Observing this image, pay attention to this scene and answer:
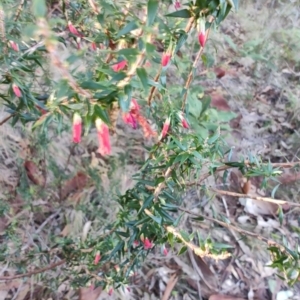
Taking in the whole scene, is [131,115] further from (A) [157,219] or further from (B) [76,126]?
(A) [157,219]

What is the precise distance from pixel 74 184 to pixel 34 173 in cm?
19

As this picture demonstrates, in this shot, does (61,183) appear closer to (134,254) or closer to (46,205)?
(46,205)

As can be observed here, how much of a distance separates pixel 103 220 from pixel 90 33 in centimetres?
94

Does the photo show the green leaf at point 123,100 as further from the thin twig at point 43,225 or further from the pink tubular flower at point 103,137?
the thin twig at point 43,225

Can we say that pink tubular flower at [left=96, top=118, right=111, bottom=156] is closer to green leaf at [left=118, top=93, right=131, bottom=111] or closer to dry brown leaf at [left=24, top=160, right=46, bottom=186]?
green leaf at [left=118, top=93, right=131, bottom=111]

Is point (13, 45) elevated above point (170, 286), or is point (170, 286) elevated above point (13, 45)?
point (13, 45)

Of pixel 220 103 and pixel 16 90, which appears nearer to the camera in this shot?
pixel 16 90

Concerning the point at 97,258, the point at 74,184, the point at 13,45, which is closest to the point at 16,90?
the point at 13,45

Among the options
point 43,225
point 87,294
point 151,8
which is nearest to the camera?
point 151,8

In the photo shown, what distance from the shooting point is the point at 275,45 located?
297 cm

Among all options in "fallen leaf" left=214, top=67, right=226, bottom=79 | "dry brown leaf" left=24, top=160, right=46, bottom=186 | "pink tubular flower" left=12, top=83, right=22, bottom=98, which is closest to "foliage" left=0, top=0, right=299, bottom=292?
"pink tubular flower" left=12, top=83, right=22, bottom=98

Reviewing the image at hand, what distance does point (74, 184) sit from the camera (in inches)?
76.7

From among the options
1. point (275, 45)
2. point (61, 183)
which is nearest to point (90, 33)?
point (61, 183)

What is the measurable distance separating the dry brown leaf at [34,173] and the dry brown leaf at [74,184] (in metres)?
0.10
